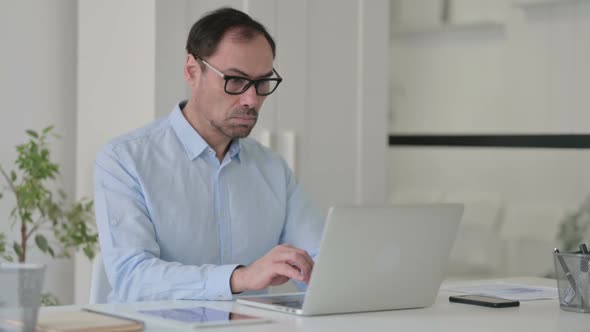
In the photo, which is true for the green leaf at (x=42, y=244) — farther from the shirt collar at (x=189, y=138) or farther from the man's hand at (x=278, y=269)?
the man's hand at (x=278, y=269)

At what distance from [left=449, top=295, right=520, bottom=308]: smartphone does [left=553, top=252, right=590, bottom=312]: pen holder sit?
0.11m

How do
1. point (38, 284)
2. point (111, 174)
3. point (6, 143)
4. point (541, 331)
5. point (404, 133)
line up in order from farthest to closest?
point (404, 133)
point (6, 143)
point (111, 174)
point (541, 331)
point (38, 284)

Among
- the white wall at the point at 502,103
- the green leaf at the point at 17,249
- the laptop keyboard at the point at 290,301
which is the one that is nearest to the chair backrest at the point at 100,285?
the laptop keyboard at the point at 290,301

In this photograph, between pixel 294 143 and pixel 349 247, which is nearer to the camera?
pixel 349 247

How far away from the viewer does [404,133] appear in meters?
4.67

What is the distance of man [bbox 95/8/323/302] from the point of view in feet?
8.15

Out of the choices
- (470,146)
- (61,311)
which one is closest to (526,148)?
(470,146)

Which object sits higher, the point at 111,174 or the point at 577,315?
the point at 111,174

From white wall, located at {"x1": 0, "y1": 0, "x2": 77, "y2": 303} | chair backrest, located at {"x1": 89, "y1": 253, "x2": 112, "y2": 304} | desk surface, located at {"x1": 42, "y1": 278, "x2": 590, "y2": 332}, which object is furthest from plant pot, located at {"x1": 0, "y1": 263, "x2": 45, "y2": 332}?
white wall, located at {"x1": 0, "y1": 0, "x2": 77, "y2": 303}

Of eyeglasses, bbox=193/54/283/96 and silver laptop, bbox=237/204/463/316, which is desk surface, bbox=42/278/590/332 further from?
eyeglasses, bbox=193/54/283/96

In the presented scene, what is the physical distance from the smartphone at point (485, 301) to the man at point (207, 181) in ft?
1.28

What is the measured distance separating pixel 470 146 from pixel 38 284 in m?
3.06

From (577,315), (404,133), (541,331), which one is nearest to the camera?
(541,331)

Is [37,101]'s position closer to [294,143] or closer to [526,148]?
[294,143]
